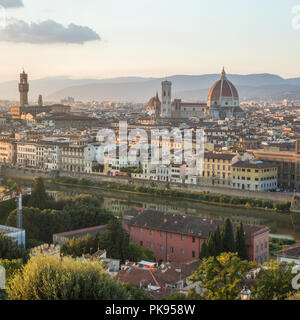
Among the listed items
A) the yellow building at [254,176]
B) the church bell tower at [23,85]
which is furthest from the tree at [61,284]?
the church bell tower at [23,85]

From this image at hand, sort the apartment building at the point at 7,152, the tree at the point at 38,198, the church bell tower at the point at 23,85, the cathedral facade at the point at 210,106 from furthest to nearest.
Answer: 1. the church bell tower at the point at 23,85
2. the cathedral facade at the point at 210,106
3. the apartment building at the point at 7,152
4. the tree at the point at 38,198

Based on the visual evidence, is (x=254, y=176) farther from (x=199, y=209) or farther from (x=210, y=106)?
(x=210, y=106)

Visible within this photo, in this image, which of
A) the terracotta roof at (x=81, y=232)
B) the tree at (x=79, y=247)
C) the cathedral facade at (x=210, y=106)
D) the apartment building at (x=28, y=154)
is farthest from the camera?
the cathedral facade at (x=210, y=106)

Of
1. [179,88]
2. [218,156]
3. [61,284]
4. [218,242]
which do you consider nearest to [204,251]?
[218,242]

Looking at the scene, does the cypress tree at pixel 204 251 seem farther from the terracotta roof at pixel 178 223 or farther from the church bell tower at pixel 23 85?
the church bell tower at pixel 23 85

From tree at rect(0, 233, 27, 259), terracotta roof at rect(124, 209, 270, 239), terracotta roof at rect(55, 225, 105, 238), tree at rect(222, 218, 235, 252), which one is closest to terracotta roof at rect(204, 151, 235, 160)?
terracotta roof at rect(124, 209, 270, 239)
